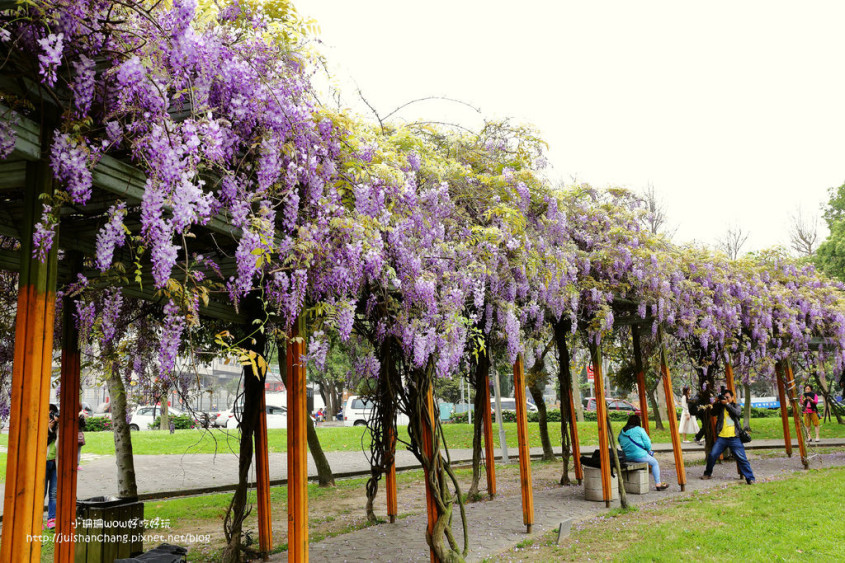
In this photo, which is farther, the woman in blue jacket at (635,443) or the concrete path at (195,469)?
the concrete path at (195,469)

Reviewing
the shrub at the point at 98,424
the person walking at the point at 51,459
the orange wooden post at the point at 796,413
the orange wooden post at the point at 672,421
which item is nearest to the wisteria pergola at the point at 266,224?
the orange wooden post at the point at 672,421

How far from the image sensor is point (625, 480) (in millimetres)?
8789

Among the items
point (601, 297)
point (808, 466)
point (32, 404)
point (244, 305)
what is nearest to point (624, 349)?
point (808, 466)

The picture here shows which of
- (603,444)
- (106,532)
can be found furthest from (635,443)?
(106,532)

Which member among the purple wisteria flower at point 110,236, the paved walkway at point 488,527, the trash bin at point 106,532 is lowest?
the paved walkway at point 488,527

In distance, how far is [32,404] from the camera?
8.02 feet

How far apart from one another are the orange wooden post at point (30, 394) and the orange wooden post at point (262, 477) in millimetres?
3207

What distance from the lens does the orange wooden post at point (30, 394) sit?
2371mm

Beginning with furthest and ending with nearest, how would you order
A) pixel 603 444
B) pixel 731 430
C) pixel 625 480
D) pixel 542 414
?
pixel 542 414, pixel 731 430, pixel 625 480, pixel 603 444

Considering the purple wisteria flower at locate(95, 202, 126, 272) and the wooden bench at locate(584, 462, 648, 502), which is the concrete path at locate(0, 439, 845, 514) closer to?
the wooden bench at locate(584, 462, 648, 502)

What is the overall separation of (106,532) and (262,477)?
142 cm

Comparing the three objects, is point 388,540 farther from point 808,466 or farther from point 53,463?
point 808,466

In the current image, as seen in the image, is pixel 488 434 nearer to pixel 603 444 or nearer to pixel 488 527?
pixel 603 444

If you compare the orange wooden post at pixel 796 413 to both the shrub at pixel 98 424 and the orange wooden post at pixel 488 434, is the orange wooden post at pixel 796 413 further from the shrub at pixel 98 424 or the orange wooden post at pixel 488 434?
the shrub at pixel 98 424
